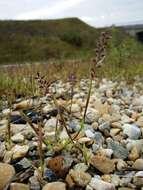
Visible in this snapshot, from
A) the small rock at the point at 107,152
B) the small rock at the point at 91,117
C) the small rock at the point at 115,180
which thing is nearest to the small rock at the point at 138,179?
the small rock at the point at 115,180

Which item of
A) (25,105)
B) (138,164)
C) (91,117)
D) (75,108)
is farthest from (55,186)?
(25,105)

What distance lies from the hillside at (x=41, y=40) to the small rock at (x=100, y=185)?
22.6 meters

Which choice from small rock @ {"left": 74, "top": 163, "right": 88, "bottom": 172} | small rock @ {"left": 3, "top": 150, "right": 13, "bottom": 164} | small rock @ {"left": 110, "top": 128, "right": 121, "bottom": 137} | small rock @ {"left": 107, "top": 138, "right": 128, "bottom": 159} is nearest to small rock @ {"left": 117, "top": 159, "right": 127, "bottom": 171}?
small rock @ {"left": 107, "top": 138, "right": 128, "bottom": 159}

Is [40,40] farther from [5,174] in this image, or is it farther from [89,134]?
[5,174]

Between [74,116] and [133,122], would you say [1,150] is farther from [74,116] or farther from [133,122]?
[133,122]

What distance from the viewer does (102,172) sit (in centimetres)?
334

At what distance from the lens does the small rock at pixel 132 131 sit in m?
4.05

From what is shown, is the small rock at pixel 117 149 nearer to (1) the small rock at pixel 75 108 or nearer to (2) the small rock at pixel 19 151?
(2) the small rock at pixel 19 151

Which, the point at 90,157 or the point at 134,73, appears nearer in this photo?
the point at 90,157

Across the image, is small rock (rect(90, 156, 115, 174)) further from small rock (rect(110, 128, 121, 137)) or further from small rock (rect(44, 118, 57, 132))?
small rock (rect(44, 118, 57, 132))

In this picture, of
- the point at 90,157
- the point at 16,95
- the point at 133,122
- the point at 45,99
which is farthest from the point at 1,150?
the point at 16,95

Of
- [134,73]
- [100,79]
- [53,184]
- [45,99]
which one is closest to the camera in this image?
[53,184]

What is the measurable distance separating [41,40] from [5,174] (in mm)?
33954

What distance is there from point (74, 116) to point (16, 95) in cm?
181
